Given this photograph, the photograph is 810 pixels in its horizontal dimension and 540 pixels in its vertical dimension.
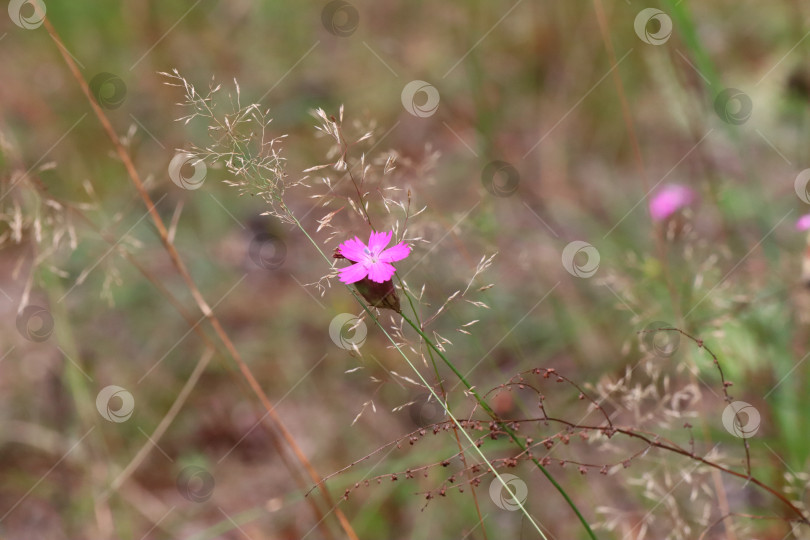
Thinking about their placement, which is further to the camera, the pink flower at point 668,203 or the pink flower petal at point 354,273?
the pink flower at point 668,203

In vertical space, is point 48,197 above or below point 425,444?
above

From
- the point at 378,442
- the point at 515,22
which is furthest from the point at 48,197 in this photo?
the point at 515,22

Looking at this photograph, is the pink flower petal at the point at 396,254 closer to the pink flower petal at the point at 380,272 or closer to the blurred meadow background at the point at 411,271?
the pink flower petal at the point at 380,272

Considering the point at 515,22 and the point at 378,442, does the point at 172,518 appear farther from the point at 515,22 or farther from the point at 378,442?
the point at 515,22

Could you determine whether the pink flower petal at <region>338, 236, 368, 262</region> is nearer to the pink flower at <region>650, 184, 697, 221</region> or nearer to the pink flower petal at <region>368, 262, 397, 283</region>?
the pink flower petal at <region>368, 262, 397, 283</region>

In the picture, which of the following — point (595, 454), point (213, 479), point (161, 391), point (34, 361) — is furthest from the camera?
point (34, 361)

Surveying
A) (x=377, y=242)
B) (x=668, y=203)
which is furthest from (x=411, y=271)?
(x=377, y=242)

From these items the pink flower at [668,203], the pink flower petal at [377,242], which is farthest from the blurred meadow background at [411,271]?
the pink flower petal at [377,242]

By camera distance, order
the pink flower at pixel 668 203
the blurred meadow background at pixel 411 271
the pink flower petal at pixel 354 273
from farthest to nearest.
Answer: the pink flower at pixel 668 203 < the blurred meadow background at pixel 411 271 < the pink flower petal at pixel 354 273
